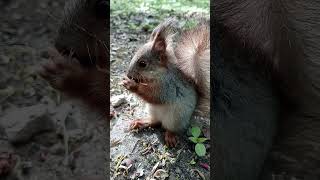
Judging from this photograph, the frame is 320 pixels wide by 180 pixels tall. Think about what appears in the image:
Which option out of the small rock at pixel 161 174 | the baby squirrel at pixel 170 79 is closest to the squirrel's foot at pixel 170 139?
the baby squirrel at pixel 170 79

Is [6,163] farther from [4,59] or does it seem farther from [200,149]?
[200,149]

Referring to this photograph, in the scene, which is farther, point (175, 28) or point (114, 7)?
point (114, 7)

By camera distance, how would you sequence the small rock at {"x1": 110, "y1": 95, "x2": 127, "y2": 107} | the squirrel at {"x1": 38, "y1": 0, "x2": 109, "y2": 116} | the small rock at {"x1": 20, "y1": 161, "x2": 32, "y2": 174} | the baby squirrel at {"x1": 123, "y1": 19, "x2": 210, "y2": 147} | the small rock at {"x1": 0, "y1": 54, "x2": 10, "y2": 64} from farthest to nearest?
the small rock at {"x1": 110, "y1": 95, "x2": 127, "y2": 107} → the baby squirrel at {"x1": 123, "y1": 19, "x2": 210, "y2": 147} → the small rock at {"x1": 0, "y1": 54, "x2": 10, "y2": 64} → the small rock at {"x1": 20, "y1": 161, "x2": 32, "y2": 174} → the squirrel at {"x1": 38, "y1": 0, "x2": 109, "y2": 116}

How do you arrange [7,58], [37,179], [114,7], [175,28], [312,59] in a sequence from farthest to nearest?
[114,7]
[175,28]
[7,58]
[37,179]
[312,59]

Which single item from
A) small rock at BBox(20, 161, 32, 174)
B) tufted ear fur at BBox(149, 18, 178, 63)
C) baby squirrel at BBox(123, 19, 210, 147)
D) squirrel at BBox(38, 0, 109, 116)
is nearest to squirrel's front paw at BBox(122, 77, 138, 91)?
baby squirrel at BBox(123, 19, 210, 147)

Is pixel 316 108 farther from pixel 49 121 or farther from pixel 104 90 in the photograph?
pixel 49 121

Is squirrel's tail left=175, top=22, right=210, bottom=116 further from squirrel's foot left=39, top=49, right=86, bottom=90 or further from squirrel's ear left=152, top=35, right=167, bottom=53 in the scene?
squirrel's foot left=39, top=49, right=86, bottom=90

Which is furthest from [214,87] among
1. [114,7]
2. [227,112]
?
[114,7]
